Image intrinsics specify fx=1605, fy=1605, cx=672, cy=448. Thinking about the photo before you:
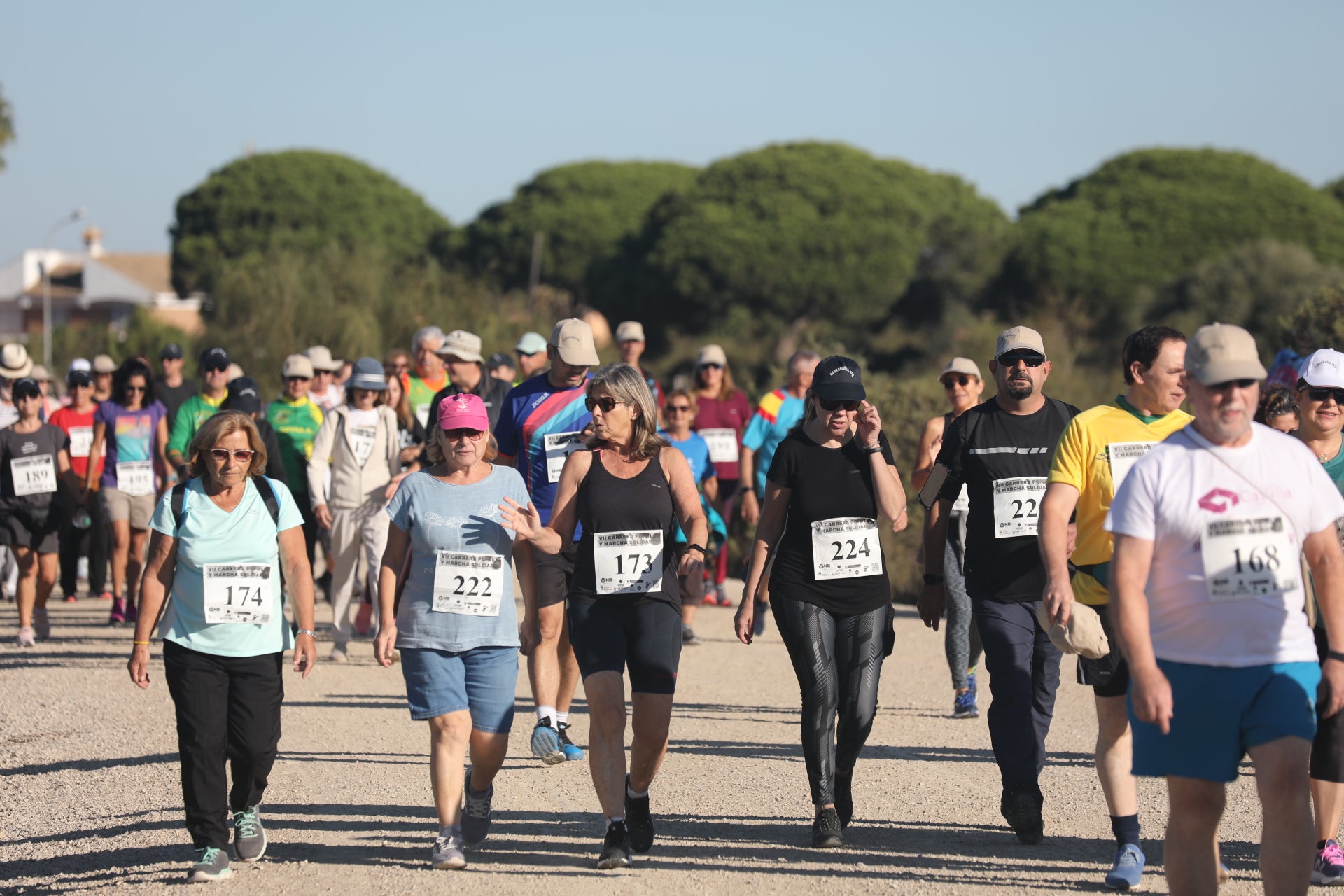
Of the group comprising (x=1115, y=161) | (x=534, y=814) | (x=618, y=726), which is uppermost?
(x=1115, y=161)

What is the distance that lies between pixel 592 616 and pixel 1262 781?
8.79ft

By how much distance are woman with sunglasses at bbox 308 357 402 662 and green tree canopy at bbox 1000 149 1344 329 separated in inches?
1854

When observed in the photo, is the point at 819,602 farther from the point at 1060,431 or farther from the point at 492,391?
the point at 492,391

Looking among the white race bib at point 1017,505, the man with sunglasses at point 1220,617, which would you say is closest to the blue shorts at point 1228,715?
the man with sunglasses at point 1220,617

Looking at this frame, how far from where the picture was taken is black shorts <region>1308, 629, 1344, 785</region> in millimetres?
5770

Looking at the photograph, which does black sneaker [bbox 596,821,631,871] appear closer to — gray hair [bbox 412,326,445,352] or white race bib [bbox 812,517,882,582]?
white race bib [bbox 812,517,882,582]

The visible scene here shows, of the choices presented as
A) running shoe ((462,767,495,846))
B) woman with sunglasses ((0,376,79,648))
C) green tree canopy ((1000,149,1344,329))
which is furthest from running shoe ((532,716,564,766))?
green tree canopy ((1000,149,1344,329))

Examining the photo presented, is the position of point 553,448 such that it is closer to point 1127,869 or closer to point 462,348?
point 462,348

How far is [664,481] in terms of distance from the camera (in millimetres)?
6641

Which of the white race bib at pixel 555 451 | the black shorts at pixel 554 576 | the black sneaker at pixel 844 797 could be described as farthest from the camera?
the white race bib at pixel 555 451

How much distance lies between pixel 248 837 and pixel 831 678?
96.9 inches

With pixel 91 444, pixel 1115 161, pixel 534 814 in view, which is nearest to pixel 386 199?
pixel 1115 161

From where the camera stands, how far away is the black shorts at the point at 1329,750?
18.9 feet

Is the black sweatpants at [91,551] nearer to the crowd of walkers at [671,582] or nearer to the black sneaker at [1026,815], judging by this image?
the crowd of walkers at [671,582]
